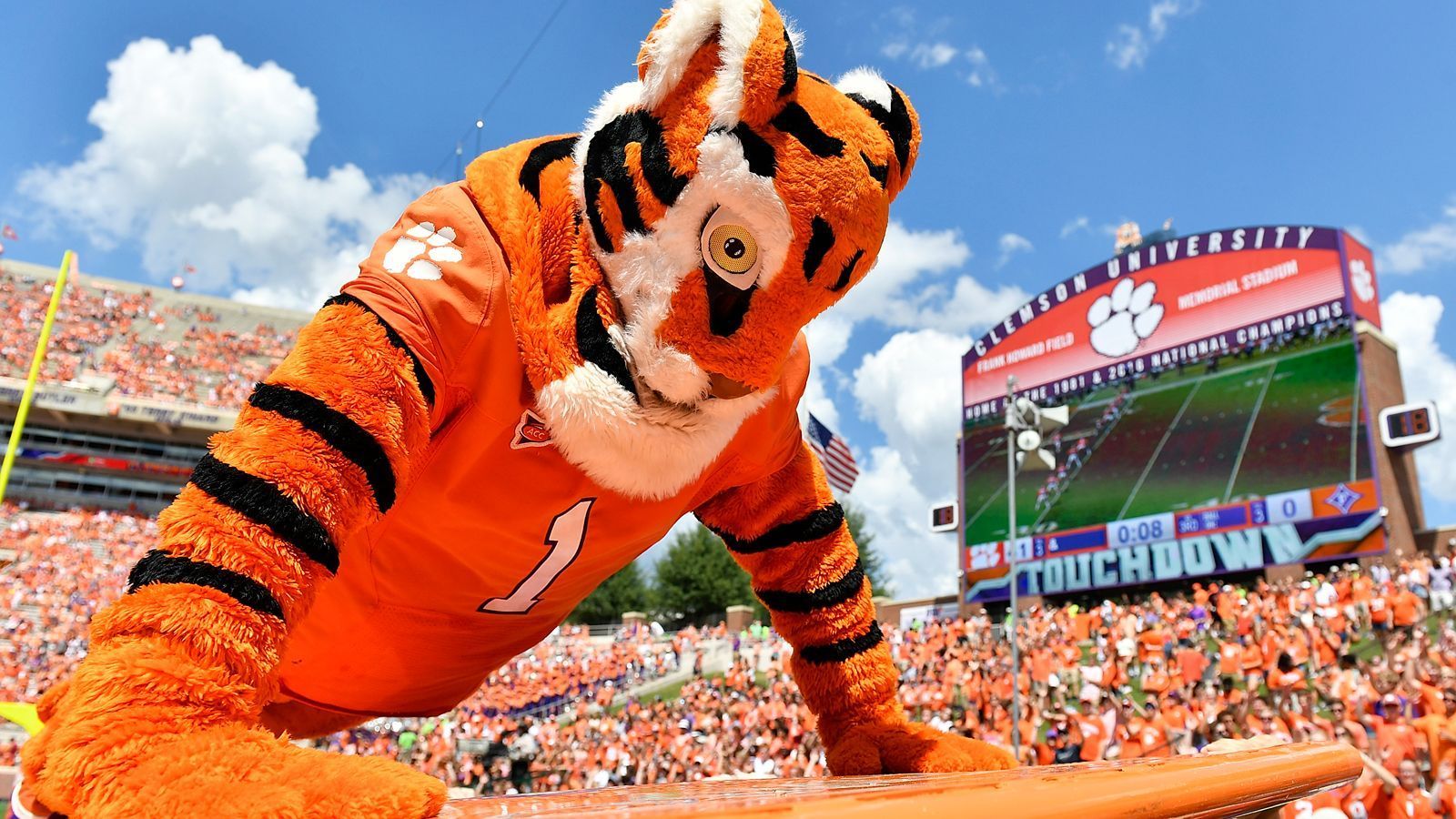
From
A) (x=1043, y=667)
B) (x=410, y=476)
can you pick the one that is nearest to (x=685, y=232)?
(x=410, y=476)

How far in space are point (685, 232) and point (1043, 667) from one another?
10453 mm

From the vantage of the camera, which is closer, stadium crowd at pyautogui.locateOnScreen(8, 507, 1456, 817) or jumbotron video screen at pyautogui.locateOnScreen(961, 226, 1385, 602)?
stadium crowd at pyautogui.locateOnScreen(8, 507, 1456, 817)

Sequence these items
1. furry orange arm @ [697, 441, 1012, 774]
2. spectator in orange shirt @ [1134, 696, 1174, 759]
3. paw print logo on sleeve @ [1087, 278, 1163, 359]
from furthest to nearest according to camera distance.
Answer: paw print logo on sleeve @ [1087, 278, 1163, 359], spectator in orange shirt @ [1134, 696, 1174, 759], furry orange arm @ [697, 441, 1012, 774]

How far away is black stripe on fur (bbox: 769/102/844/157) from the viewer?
4.36 feet

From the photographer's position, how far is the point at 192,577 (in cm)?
100

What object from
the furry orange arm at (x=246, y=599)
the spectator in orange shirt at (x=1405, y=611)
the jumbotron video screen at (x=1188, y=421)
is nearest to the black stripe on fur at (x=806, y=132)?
the furry orange arm at (x=246, y=599)

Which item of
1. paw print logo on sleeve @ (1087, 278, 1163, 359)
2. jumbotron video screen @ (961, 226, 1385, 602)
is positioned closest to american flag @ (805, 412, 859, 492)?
jumbotron video screen @ (961, 226, 1385, 602)

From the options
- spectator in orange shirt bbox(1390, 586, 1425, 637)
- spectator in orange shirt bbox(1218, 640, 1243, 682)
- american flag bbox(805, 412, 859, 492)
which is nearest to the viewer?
spectator in orange shirt bbox(1218, 640, 1243, 682)

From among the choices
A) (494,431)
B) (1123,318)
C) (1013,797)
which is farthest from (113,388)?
(1013,797)

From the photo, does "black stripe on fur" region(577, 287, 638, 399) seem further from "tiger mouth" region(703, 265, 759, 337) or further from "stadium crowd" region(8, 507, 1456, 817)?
"stadium crowd" region(8, 507, 1456, 817)

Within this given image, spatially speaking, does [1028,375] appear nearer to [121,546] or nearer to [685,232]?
[685,232]

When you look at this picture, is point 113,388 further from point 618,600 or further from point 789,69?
point 789,69

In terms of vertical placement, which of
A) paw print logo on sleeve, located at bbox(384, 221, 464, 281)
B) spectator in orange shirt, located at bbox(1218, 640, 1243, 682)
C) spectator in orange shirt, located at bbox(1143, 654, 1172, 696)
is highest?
spectator in orange shirt, located at bbox(1218, 640, 1243, 682)

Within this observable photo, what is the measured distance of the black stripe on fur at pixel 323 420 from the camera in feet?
3.73
